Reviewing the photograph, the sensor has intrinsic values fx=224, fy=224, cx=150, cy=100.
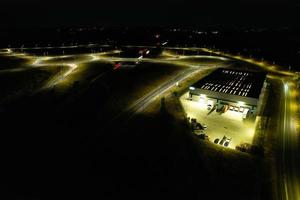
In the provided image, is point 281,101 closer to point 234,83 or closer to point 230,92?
point 234,83

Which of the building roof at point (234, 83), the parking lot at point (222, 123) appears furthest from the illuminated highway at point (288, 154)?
the building roof at point (234, 83)

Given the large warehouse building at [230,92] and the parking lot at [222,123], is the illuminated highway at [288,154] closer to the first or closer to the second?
the parking lot at [222,123]

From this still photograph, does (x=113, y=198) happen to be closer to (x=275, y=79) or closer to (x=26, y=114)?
(x=26, y=114)

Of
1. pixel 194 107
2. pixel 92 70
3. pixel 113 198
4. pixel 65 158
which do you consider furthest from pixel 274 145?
pixel 92 70

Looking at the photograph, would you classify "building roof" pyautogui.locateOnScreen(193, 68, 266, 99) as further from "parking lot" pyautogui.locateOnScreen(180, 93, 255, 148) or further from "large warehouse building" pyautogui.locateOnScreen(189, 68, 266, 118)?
"parking lot" pyautogui.locateOnScreen(180, 93, 255, 148)

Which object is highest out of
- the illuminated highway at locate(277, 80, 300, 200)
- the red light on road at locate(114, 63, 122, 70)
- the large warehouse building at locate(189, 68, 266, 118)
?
the red light on road at locate(114, 63, 122, 70)

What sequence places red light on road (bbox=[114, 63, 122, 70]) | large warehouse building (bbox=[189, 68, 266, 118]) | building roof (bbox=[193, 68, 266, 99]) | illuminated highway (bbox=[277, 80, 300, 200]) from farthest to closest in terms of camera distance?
red light on road (bbox=[114, 63, 122, 70]), building roof (bbox=[193, 68, 266, 99]), large warehouse building (bbox=[189, 68, 266, 118]), illuminated highway (bbox=[277, 80, 300, 200])

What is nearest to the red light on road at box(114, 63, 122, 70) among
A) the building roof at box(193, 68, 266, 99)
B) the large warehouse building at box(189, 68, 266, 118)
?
the building roof at box(193, 68, 266, 99)
